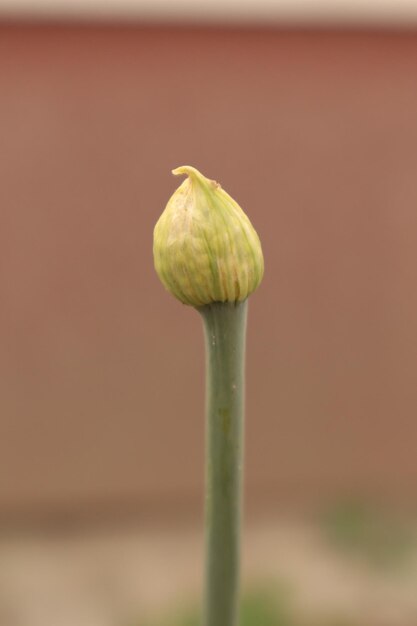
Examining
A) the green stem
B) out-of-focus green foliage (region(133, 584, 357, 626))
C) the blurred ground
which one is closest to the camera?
the green stem

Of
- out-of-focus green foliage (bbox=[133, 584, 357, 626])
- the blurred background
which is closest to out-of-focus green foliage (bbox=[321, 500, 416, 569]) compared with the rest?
the blurred background

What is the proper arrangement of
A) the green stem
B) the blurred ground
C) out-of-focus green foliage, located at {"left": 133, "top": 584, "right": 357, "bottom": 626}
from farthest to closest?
1. the blurred ground
2. out-of-focus green foliage, located at {"left": 133, "top": 584, "right": 357, "bottom": 626}
3. the green stem

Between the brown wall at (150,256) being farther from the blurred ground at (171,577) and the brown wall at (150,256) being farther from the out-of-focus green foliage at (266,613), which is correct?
the out-of-focus green foliage at (266,613)

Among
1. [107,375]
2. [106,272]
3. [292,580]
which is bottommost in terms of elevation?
[292,580]

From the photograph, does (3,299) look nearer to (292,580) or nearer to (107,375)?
(107,375)

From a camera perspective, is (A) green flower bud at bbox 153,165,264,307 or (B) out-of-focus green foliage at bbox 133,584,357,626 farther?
(B) out-of-focus green foliage at bbox 133,584,357,626

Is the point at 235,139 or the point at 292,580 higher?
the point at 235,139

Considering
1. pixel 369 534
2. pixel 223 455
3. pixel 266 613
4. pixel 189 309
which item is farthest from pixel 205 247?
pixel 369 534

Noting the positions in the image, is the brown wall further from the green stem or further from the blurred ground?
the green stem

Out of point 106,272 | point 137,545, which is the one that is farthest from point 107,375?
point 137,545
